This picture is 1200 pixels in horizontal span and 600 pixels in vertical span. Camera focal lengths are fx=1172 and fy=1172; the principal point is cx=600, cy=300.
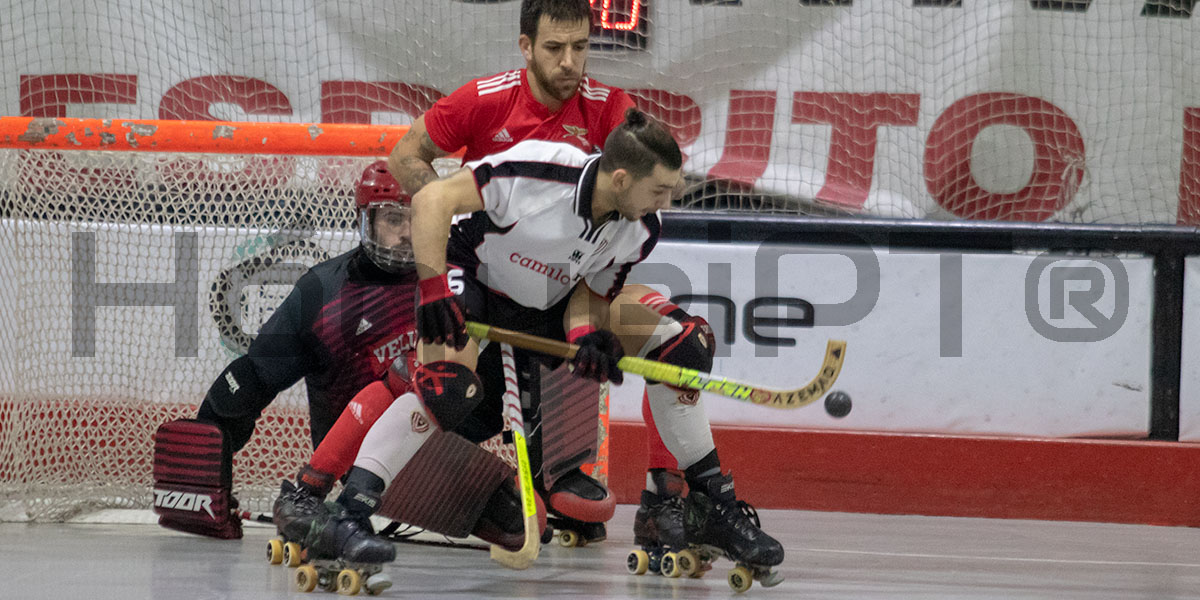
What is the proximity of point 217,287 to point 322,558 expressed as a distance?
1.66 m

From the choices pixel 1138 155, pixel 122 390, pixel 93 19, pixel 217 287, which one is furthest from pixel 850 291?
pixel 93 19

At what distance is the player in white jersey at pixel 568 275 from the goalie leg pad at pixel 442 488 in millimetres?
336

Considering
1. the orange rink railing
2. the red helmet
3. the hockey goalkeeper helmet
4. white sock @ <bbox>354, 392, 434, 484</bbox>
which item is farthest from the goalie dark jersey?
white sock @ <bbox>354, 392, 434, 484</bbox>

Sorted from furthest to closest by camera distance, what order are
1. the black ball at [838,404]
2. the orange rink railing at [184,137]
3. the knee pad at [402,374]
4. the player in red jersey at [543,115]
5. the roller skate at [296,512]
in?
the black ball at [838,404]
the orange rink railing at [184,137]
the player in red jersey at [543,115]
the knee pad at [402,374]
the roller skate at [296,512]

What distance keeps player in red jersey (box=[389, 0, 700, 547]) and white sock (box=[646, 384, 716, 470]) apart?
5.9 inches

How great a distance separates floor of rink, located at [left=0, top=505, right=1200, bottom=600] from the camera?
2.47 meters

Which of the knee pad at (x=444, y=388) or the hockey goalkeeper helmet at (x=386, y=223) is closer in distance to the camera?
the knee pad at (x=444, y=388)

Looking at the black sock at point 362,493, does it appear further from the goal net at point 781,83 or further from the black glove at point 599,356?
the goal net at point 781,83

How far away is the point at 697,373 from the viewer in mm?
2562

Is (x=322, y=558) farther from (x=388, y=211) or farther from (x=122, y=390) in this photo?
(x=122, y=390)

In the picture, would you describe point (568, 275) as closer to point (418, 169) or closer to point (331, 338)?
point (418, 169)

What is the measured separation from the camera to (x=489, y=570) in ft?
9.09

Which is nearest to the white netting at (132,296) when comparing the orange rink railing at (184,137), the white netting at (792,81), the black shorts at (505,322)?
the orange rink railing at (184,137)

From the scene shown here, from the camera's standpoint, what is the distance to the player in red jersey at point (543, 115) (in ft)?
9.32
